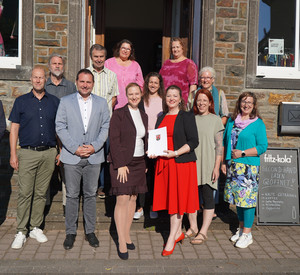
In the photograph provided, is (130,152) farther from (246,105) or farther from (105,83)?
(246,105)

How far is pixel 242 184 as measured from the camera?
15.7ft

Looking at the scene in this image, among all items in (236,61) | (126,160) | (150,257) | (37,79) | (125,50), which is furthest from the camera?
(236,61)

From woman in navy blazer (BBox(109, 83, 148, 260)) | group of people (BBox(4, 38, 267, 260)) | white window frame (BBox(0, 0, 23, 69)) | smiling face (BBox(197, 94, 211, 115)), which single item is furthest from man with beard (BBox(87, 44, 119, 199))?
white window frame (BBox(0, 0, 23, 69))

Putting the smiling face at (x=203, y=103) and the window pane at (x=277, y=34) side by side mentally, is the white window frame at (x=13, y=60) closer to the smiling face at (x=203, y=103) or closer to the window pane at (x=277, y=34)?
the smiling face at (x=203, y=103)

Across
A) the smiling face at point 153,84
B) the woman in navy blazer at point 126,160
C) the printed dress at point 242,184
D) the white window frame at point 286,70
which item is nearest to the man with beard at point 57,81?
the smiling face at point 153,84

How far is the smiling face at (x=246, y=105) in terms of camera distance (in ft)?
15.8

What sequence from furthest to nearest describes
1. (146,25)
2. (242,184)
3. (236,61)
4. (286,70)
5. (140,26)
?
1. (140,26)
2. (146,25)
3. (286,70)
4. (236,61)
5. (242,184)

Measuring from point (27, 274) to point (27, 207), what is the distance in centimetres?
96

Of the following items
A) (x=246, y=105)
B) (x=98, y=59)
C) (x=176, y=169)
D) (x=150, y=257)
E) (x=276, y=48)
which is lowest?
(x=150, y=257)

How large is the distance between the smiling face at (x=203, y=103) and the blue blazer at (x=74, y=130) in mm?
1185

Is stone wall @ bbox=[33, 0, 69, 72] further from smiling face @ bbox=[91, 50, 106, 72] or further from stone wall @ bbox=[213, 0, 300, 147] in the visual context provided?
stone wall @ bbox=[213, 0, 300, 147]

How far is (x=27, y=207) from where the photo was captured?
187 inches

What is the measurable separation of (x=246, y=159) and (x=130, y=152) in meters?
1.44

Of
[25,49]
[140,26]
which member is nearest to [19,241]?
[25,49]
